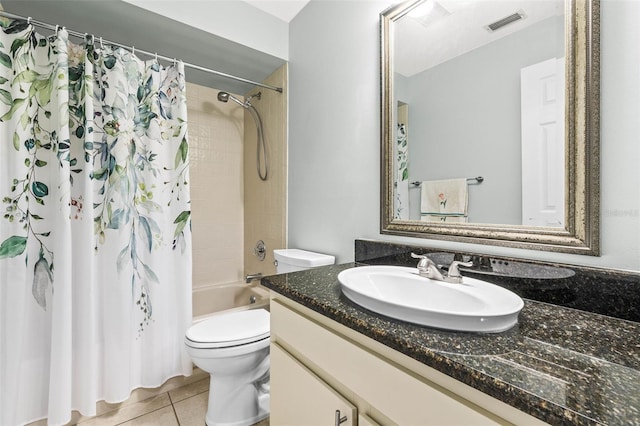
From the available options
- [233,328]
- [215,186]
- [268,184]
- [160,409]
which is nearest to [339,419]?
[233,328]

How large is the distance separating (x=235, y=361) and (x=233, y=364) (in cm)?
2

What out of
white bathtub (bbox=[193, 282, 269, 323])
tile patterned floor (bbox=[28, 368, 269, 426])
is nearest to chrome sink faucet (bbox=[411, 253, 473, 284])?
tile patterned floor (bbox=[28, 368, 269, 426])

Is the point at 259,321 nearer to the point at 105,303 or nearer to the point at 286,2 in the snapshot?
the point at 105,303

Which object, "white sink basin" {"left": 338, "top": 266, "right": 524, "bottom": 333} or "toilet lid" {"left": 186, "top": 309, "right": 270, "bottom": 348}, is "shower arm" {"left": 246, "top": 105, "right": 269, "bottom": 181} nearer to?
"toilet lid" {"left": 186, "top": 309, "right": 270, "bottom": 348}

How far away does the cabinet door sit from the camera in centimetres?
73

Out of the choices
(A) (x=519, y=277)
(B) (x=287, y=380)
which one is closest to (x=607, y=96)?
(A) (x=519, y=277)

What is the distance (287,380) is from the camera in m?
0.91

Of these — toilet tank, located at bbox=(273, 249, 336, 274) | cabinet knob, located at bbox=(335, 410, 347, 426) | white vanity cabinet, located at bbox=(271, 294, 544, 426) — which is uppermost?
toilet tank, located at bbox=(273, 249, 336, 274)

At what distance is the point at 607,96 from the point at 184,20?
74.5 inches

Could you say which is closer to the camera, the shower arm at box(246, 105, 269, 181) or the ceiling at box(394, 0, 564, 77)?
the ceiling at box(394, 0, 564, 77)

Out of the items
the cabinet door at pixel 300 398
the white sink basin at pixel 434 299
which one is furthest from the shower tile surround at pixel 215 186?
the white sink basin at pixel 434 299

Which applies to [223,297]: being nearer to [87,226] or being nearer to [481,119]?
[87,226]

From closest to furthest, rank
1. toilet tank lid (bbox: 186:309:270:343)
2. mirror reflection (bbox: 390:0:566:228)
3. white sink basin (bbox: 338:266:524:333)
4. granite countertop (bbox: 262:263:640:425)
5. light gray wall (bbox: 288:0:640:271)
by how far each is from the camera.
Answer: granite countertop (bbox: 262:263:640:425)
white sink basin (bbox: 338:266:524:333)
light gray wall (bbox: 288:0:640:271)
mirror reflection (bbox: 390:0:566:228)
toilet tank lid (bbox: 186:309:270:343)

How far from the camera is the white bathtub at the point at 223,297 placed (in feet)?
7.66
